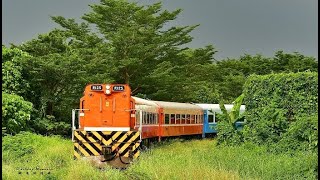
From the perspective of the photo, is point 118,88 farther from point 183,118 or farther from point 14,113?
point 183,118

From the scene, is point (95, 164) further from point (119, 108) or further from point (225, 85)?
point (225, 85)

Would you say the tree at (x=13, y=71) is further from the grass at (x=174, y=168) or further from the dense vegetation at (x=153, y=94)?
the grass at (x=174, y=168)

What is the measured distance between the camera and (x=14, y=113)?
820 inches

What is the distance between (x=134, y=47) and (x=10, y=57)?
11036 millimetres

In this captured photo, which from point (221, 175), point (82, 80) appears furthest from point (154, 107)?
point (221, 175)

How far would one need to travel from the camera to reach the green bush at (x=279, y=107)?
1805 centimetres

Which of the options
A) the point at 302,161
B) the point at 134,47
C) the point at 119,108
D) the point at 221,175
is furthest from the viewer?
the point at 134,47

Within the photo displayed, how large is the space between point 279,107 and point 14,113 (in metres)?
9.80

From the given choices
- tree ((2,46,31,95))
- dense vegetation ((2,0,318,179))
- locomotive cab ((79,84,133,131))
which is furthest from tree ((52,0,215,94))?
locomotive cab ((79,84,133,131))

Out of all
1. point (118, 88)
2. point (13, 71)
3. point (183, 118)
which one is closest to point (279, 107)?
point (118, 88)

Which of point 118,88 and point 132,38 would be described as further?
point 132,38

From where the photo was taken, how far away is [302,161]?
13.2 metres

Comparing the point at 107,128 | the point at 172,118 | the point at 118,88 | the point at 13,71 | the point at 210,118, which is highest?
the point at 13,71

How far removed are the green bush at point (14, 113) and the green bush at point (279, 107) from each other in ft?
27.7
